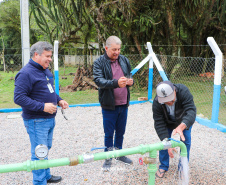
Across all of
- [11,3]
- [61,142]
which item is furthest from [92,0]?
[11,3]

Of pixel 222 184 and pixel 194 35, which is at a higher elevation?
pixel 194 35

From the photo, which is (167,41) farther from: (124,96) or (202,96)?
(124,96)

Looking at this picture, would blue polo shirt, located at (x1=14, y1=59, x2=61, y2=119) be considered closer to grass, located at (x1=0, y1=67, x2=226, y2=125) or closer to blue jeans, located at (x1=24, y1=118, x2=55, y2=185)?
blue jeans, located at (x1=24, y1=118, x2=55, y2=185)

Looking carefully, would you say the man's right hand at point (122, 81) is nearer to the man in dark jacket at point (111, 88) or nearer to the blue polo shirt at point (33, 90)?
the man in dark jacket at point (111, 88)

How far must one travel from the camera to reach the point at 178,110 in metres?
2.24

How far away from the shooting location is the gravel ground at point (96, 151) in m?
2.66

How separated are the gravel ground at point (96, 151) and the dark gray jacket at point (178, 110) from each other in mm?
737

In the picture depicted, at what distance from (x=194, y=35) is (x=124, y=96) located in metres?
10.7

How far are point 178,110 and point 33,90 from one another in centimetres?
145

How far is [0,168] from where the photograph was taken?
49.4 inches

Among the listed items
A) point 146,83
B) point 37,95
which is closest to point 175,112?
point 37,95

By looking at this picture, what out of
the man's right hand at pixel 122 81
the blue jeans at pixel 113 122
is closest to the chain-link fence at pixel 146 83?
the blue jeans at pixel 113 122

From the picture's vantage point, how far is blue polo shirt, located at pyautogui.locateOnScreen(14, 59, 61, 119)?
1.96m

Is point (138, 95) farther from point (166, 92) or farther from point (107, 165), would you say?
point (166, 92)
